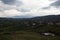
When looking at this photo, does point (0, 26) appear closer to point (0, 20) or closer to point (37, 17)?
point (0, 20)

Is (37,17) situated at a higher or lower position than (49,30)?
higher

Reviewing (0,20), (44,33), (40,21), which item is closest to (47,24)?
(40,21)

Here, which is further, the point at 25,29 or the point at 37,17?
the point at 37,17

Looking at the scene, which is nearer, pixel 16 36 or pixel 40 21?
pixel 16 36

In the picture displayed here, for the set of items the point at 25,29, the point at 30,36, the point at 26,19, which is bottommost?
the point at 30,36

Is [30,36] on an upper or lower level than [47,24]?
lower

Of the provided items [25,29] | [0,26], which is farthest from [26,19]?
[0,26]

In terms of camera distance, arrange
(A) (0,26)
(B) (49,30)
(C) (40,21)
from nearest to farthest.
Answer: (A) (0,26) → (B) (49,30) → (C) (40,21)

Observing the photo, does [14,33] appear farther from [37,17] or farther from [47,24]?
[47,24]

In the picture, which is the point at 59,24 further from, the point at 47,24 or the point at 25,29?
the point at 25,29

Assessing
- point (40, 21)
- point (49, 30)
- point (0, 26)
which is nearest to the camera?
point (0, 26)
